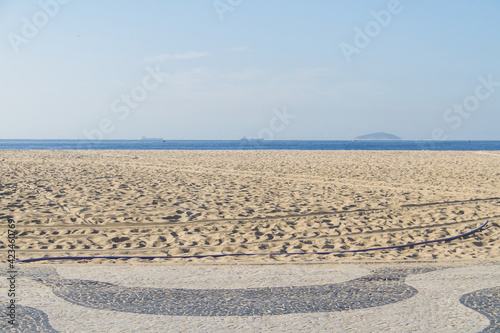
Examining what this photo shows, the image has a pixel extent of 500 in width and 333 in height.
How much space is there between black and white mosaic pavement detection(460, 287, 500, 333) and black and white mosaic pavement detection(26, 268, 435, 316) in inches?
19.0

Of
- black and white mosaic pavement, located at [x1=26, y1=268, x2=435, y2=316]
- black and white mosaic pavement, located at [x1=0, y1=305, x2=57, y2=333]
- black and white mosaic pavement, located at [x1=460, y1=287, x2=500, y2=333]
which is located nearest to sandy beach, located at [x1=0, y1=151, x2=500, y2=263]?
black and white mosaic pavement, located at [x1=26, y1=268, x2=435, y2=316]

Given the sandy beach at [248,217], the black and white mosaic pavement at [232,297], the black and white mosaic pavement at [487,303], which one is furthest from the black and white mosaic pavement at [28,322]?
the black and white mosaic pavement at [487,303]

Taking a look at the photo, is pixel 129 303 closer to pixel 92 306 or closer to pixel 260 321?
pixel 92 306

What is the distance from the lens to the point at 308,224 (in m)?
7.95

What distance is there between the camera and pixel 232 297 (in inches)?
165

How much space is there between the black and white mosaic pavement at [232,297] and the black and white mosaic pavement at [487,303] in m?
0.48

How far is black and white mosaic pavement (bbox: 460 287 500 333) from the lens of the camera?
3566 millimetres

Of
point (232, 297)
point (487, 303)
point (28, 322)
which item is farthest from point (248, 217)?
point (28, 322)

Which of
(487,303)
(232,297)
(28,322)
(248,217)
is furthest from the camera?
(248,217)

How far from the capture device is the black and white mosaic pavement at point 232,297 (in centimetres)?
387

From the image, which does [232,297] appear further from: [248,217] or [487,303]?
[248,217]

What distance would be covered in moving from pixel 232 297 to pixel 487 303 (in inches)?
90.2

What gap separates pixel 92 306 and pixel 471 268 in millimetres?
4188

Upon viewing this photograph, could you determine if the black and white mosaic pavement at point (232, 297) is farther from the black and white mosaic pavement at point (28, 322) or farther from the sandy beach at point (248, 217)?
the sandy beach at point (248, 217)
